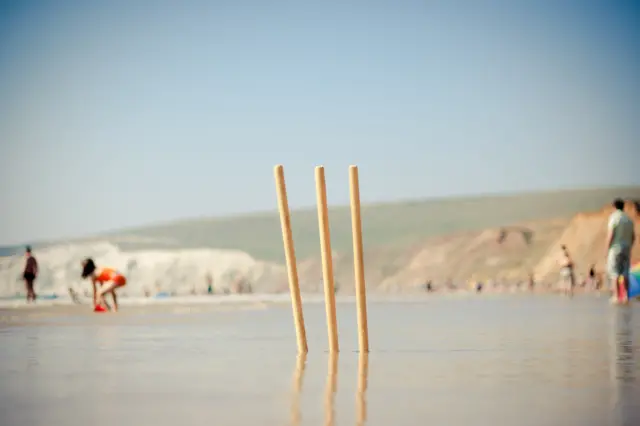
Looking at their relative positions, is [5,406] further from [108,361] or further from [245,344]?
[245,344]

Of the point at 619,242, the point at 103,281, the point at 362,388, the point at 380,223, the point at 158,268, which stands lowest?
the point at 362,388

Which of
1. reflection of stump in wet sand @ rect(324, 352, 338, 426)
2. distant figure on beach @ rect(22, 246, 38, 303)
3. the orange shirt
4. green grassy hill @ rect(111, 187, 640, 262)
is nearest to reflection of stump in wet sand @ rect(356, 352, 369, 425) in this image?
reflection of stump in wet sand @ rect(324, 352, 338, 426)

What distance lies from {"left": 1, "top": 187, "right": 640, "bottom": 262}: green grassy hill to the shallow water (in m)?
67.5

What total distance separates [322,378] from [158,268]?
208 feet

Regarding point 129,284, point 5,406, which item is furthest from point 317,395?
point 129,284

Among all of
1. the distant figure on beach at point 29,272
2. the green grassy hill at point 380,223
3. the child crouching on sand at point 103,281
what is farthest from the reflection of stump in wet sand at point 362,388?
the green grassy hill at point 380,223

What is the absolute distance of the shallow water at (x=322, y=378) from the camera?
5.16 metres

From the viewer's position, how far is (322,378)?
269 inches

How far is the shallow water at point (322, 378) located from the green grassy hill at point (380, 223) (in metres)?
67.5

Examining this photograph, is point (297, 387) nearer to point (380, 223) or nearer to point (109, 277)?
point (109, 277)

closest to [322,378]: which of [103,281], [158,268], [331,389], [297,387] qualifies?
[297,387]

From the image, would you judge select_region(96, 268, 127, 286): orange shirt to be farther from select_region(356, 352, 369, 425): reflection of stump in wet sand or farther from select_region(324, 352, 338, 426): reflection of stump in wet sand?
select_region(356, 352, 369, 425): reflection of stump in wet sand

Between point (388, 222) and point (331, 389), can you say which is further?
point (388, 222)

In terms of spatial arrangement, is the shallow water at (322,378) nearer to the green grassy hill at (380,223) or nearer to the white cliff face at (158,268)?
the white cliff face at (158,268)
